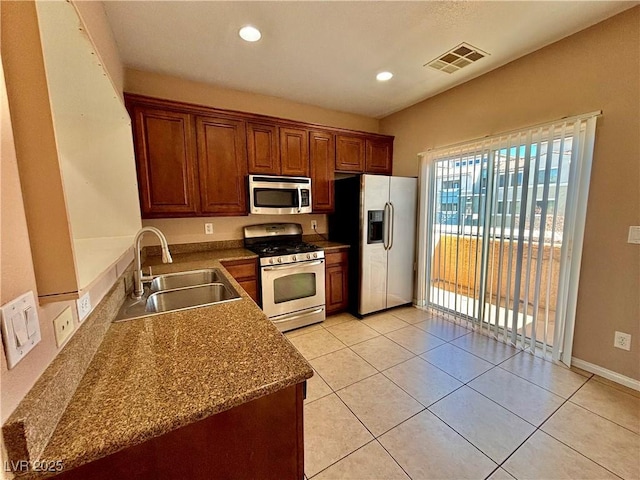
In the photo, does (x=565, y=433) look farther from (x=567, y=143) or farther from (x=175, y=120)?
(x=175, y=120)

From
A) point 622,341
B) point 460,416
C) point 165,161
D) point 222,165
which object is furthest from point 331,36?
point 622,341

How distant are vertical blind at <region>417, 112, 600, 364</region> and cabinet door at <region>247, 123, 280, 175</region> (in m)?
1.86

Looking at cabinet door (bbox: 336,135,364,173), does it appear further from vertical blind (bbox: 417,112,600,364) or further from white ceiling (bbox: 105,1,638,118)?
vertical blind (bbox: 417,112,600,364)

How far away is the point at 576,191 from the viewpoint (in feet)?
6.82

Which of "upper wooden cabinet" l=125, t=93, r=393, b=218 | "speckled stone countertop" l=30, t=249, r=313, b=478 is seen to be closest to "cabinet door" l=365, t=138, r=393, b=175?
"upper wooden cabinet" l=125, t=93, r=393, b=218

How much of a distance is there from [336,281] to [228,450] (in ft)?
8.48

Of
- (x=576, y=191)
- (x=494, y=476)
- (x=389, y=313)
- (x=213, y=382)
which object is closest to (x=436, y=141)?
(x=576, y=191)

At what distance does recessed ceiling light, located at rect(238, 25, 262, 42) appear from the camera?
77.5 inches

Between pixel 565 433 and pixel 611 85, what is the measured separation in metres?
2.42

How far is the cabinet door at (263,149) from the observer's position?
9.37ft

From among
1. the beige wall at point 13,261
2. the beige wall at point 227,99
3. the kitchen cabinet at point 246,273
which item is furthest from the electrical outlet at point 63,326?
the beige wall at point 227,99

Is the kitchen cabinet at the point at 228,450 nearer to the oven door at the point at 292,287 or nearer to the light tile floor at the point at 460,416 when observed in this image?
the light tile floor at the point at 460,416

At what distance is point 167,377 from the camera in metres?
0.81

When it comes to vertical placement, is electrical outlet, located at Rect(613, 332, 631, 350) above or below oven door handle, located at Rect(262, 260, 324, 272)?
below
